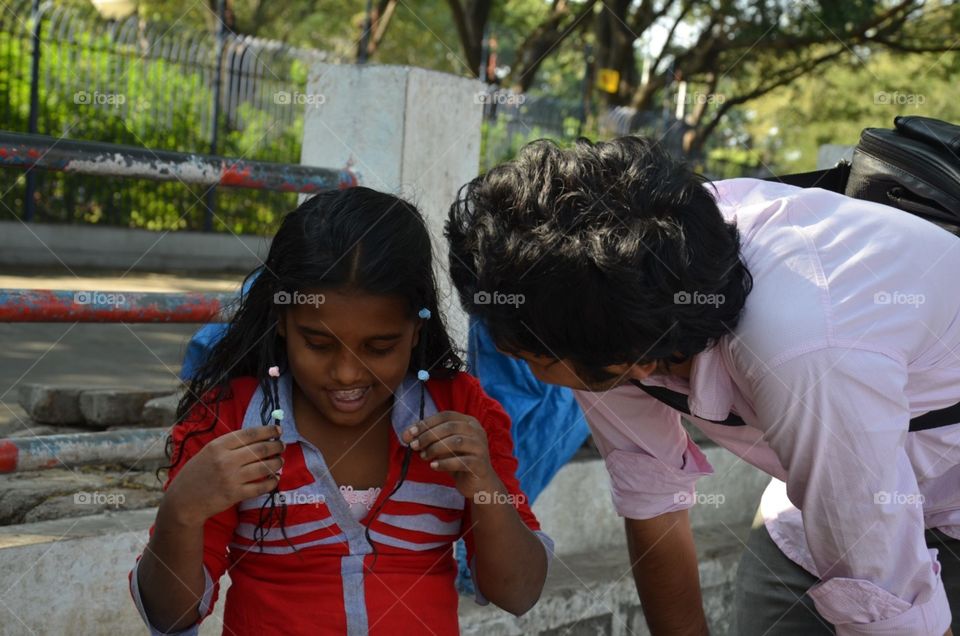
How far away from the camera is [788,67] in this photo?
54.0ft

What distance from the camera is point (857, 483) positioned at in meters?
1.55

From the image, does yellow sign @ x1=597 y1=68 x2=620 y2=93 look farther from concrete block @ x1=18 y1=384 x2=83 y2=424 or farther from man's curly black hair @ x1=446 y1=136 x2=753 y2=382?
man's curly black hair @ x1=446 y1=136 x2=753 y2=382

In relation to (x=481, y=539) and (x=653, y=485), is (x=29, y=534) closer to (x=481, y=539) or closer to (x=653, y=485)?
(x=481, y=539)

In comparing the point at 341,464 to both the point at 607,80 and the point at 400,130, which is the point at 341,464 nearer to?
the point at 400,130

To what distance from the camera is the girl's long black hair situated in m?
1.97

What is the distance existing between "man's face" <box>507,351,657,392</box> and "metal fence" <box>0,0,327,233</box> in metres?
7.51

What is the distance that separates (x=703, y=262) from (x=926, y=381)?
0.41m

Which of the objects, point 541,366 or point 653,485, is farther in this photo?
point 653,485

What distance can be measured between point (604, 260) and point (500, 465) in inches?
24.8

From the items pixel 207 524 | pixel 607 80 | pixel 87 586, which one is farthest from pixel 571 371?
pixel 607 80

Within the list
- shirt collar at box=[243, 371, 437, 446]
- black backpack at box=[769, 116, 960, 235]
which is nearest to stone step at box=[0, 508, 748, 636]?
shirt collar at box=[243, 371, 437, 446]

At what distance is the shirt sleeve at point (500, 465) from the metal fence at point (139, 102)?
715 centimetres

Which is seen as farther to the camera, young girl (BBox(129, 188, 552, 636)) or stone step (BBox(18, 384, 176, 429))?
stone step (BBox(18, 384, 176, 429))

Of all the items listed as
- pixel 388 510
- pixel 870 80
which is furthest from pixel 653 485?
pixel 870 80
